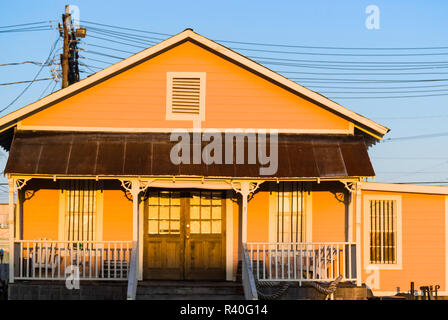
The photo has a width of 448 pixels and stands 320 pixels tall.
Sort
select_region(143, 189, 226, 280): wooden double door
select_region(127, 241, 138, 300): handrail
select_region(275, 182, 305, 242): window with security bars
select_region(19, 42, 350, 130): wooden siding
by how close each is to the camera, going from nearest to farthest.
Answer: select_region(127, 241, 138, 300): handrail, select_region(143, 189, 226, 280): wooden double door, select_region(19, 42, 350, 130): wooden siding, select_region(275, 182, 305, 242): window with security bars

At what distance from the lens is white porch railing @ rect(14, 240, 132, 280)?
51.2ft

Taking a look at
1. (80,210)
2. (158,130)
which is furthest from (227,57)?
(80,210)

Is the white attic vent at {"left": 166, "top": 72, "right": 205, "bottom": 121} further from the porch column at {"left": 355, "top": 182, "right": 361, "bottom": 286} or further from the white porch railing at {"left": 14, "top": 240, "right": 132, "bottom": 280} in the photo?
the porch column at {"left": 355, "top": 182, "right": 361, "bottom": 286}

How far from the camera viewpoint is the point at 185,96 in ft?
56.1

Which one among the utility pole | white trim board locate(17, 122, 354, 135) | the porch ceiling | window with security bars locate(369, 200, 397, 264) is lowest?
window with security bars locate(369, 200, 397, 264)

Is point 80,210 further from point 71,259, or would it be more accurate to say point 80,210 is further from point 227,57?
point 227,57

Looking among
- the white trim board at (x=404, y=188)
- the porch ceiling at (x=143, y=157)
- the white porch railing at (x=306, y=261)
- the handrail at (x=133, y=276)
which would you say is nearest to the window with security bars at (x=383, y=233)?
the white trim board at (x=404, y=188)

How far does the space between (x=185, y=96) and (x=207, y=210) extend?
2.92 metres

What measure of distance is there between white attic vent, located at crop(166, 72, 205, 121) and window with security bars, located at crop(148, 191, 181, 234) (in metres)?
1.97

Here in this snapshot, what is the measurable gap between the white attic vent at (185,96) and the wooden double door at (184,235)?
76.4 inches

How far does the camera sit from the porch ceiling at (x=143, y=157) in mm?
15711

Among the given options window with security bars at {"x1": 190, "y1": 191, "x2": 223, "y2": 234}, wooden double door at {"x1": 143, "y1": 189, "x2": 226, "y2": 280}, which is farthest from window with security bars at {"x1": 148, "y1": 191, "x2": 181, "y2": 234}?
window with security bars at {"x1": 190, "y1": 191, "x2": 223, "y2": 234}
